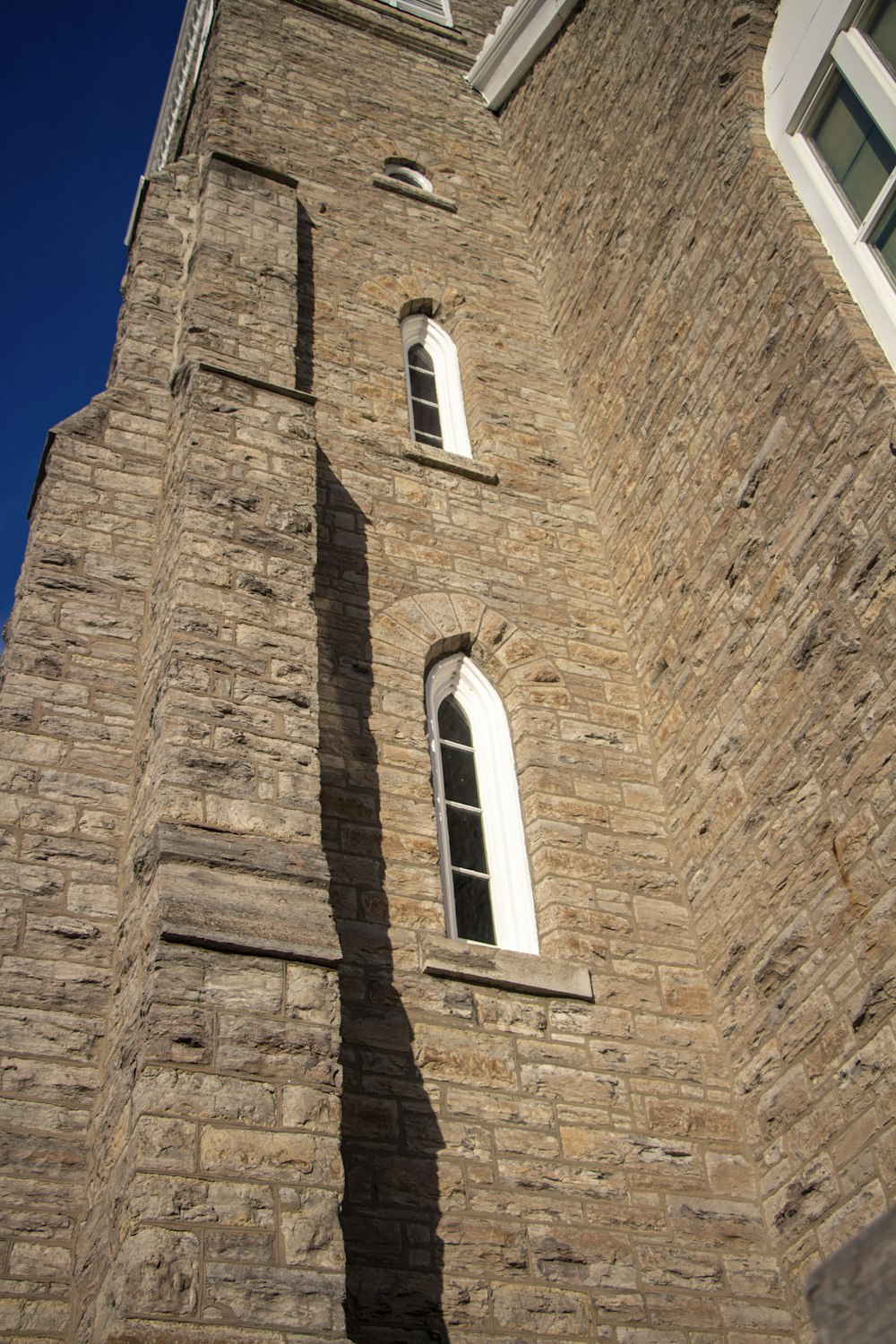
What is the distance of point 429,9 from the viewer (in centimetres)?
1677

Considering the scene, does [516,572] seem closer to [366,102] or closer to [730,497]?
[730,497]

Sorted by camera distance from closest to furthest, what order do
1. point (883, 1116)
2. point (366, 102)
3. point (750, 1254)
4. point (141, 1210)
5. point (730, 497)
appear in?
point (141, 1210), point (883, 1116), point (750, 1254), point (730, 497), point (366, 102)

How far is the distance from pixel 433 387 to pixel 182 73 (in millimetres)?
8480

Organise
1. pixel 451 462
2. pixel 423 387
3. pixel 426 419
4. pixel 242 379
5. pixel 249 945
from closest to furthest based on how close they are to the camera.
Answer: pixel 249 945 → pixel 242 379 → pixel 451 462 → pixel 426 419 → pixel 423 387

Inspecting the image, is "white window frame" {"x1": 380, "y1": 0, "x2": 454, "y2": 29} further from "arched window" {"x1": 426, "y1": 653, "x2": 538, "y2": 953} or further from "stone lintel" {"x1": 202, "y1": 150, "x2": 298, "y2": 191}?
"arched window" {"x1": 426, "y1": 653, "x2": 538, "y2": 953}

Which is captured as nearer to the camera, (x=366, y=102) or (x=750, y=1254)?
(x=750, y=1254)

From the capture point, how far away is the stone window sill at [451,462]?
Result: 30.0ft

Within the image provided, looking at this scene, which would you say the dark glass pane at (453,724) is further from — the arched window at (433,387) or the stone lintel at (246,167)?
the stone lintel at (246,167)

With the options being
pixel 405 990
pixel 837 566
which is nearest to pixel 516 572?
pixel 837 566

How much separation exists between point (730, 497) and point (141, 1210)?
5.18 meters

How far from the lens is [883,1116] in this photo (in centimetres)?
529

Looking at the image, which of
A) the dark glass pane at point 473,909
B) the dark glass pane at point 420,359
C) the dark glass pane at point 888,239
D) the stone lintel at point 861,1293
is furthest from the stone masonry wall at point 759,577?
the stone lintel at point 861,1293

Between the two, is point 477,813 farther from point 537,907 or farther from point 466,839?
point 537,907

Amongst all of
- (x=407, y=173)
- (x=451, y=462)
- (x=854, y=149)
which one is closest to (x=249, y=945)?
(x=451, y=462)
